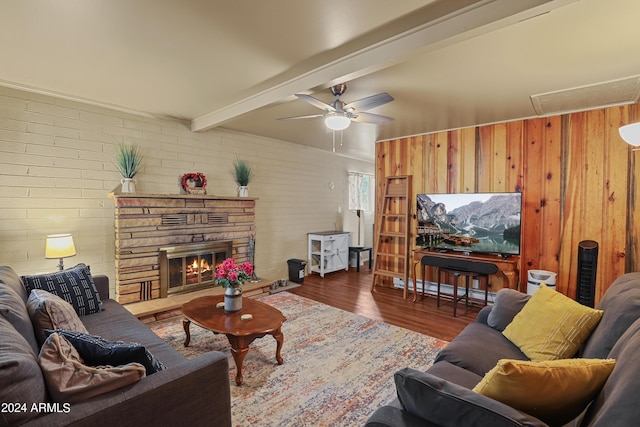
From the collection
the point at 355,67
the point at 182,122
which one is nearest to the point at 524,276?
the point at 355,67

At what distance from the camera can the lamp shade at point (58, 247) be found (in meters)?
2.84

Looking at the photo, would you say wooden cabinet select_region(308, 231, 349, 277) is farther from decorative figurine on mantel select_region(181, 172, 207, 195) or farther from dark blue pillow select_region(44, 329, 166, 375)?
dark blue pillow select_region(44, 329, 166, 375)

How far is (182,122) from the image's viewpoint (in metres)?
4.12

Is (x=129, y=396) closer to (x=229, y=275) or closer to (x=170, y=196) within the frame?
(x=229, y=275)

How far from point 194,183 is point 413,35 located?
3.28 meters

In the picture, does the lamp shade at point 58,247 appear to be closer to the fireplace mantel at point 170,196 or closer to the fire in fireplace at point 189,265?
the fireplace mantel at point 170,196

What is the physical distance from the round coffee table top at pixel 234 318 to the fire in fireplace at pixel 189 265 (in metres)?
1.21

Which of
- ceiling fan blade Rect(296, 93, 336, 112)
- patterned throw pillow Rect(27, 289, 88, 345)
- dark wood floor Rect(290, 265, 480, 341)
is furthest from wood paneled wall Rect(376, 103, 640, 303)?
patterned throw pillow Rect(27, 289, 88, 345)

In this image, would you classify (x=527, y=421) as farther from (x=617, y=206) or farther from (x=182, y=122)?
(x=182, y=122)

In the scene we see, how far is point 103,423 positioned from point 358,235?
6369mm

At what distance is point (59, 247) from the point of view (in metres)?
2.87

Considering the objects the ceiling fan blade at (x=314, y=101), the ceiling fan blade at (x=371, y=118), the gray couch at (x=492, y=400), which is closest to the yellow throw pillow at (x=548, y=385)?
the gray couch at (x=492, y=400)

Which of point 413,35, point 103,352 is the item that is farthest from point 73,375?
point 413,35

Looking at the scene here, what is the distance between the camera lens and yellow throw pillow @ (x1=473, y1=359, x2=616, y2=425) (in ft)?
3.27
